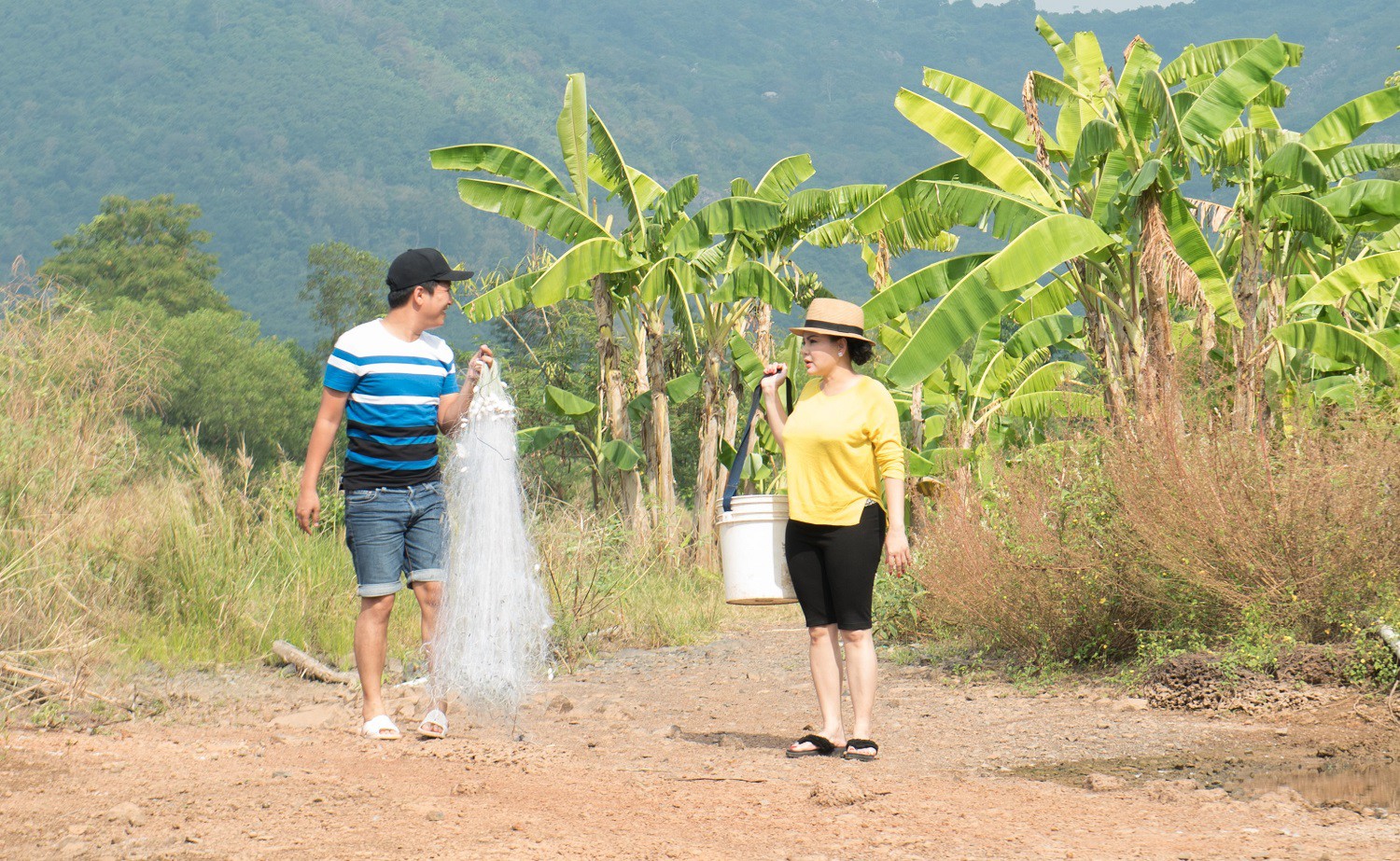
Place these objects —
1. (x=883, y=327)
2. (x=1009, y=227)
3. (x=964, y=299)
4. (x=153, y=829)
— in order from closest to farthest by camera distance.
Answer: (x=153, y=829), (x=964, y=299), (x=1009, y=227), (x=883, y=327)

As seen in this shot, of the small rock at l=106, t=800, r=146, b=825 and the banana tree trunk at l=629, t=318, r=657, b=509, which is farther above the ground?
the banana tree trunk at l=629, t=318, r=657, b=509

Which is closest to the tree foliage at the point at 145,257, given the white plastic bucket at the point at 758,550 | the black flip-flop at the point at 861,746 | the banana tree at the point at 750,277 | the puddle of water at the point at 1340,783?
the banana tree at the point at 750,277

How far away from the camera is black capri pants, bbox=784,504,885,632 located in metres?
5.12

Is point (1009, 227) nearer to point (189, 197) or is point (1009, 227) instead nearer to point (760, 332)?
point (760, 332)

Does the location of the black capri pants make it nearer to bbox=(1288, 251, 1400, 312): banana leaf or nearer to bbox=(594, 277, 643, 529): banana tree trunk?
bbox=(1288, 251, 1400, 312): banana leaf

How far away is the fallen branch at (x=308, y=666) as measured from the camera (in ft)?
24.7

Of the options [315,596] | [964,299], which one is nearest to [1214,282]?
[964,299]

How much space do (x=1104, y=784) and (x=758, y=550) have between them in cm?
160

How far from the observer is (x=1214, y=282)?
10883 millimetres

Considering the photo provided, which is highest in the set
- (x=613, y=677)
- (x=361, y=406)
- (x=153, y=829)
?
(x=361, y=406)

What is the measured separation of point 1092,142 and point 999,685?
16.1 ft

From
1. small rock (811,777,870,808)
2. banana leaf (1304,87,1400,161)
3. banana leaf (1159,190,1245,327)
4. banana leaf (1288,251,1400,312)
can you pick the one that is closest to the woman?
small rock (811,777,870,808)

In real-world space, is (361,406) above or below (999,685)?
above

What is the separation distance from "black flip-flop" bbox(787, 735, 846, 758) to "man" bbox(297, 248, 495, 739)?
4.69 feet
